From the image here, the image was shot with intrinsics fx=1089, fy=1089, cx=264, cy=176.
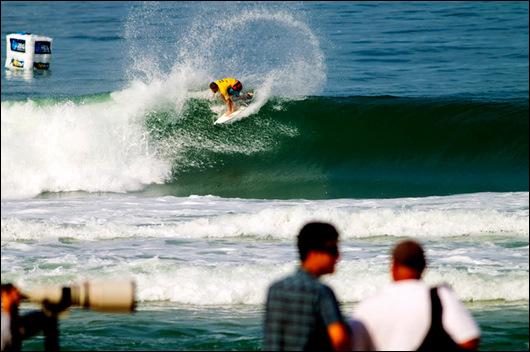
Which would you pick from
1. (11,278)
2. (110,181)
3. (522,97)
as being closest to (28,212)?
(110,181)

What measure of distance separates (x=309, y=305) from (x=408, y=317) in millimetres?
431

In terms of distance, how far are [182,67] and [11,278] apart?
14.8m

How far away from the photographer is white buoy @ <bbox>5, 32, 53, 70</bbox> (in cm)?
3200

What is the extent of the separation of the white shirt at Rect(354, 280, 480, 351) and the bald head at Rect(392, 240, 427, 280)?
6cm

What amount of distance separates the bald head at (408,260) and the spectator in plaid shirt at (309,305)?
0.89 ft

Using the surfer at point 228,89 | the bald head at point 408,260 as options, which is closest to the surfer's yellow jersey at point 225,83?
the surfer at point 228,89

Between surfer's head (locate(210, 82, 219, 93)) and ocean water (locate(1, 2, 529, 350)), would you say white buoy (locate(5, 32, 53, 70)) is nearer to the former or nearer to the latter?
ocean water (locate(1, 2, 529, 350))

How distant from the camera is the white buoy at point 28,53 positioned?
32.0 meters

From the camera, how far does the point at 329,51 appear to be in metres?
32.6

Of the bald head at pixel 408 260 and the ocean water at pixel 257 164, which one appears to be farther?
the ocean water at pixel 257 164

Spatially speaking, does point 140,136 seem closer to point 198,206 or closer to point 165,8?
point 198,206

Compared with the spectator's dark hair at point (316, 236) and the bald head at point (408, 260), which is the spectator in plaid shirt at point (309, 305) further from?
the bald head at point (408, 260)

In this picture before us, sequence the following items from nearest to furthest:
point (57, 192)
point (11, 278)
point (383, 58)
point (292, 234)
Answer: point (11, 278)
point (292, 234)
point (57, 192)
point (383, 58)

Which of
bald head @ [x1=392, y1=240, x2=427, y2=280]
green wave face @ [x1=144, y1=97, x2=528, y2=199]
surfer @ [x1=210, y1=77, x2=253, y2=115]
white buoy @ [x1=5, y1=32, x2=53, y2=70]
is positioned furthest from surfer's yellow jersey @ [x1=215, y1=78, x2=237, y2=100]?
bald head @ [x1=392, y1=240, x2=427, y2=280]
